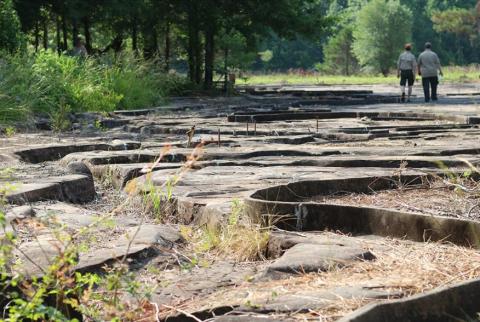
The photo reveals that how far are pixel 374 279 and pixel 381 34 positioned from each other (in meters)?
81.0

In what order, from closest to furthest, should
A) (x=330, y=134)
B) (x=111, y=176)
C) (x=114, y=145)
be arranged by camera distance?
(x=111, y=176), (x=114, y=145), (x=330, y=134)

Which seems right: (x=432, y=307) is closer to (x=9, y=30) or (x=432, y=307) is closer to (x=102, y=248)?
(x=102, y=248)

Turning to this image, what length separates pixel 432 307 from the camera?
3230mm

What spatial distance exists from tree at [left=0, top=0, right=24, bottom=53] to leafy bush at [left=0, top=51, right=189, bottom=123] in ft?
5.38

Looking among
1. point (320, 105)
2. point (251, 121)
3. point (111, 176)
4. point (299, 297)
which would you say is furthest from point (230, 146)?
point (320, 105)

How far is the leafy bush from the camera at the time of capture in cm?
1375

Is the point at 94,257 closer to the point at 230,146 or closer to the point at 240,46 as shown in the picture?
the point at 230,146

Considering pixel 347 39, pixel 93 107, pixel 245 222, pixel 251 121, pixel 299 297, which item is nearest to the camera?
pixel 299 297

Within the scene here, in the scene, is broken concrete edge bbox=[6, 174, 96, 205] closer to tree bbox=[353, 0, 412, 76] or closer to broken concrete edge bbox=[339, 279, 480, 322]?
broken concrete edge bbox=[339, 279, 480, 322]

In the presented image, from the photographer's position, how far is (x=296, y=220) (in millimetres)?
4969

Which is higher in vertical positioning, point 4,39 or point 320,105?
point 4,39

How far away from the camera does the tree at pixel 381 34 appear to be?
81.2 m

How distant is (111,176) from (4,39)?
13.7 metres

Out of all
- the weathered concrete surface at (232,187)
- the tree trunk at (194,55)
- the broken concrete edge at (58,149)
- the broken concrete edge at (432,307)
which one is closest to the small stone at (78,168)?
the weathered concrete surface at (232,187)
